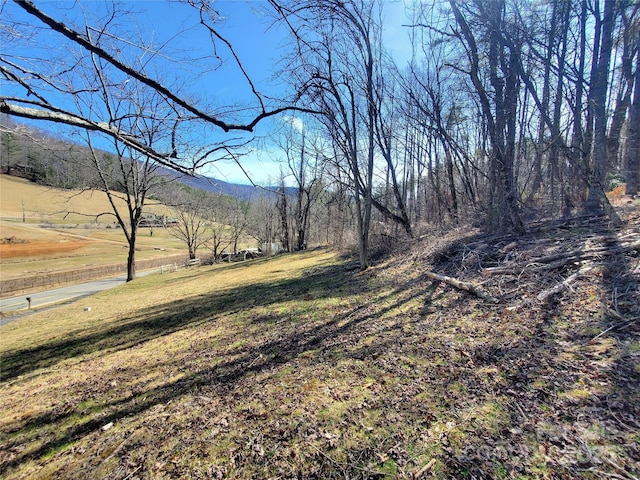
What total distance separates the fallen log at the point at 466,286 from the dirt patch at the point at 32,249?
167 feet

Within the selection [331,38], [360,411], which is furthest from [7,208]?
[360,411]

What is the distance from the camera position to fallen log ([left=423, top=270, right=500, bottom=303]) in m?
4.36

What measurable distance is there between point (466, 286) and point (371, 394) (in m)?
2.94

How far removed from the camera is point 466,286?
4.92m

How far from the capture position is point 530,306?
3762 millimetres

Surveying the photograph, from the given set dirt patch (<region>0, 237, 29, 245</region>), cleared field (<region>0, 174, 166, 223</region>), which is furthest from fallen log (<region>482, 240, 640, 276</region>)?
cleared field (<region>0, 174, 166, 223</region>)

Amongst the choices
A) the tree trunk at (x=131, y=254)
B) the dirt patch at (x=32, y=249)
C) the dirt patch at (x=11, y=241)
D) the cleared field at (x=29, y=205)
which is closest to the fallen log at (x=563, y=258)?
the tree trunk at (x=131, y=254)

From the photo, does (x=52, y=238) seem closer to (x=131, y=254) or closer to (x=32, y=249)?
(x=32, y=249)

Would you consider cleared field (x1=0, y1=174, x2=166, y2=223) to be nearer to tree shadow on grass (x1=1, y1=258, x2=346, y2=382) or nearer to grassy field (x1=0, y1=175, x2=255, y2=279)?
grassy field (x1=0, y1=175, x2=255, y2=279)

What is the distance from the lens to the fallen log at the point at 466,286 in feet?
14.3

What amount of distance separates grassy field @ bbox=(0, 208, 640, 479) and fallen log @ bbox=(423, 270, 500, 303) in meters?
0.11

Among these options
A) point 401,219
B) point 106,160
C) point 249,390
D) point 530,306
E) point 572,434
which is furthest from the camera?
point 106,160

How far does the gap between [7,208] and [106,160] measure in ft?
222

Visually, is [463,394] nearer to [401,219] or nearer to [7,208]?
[401,219]
